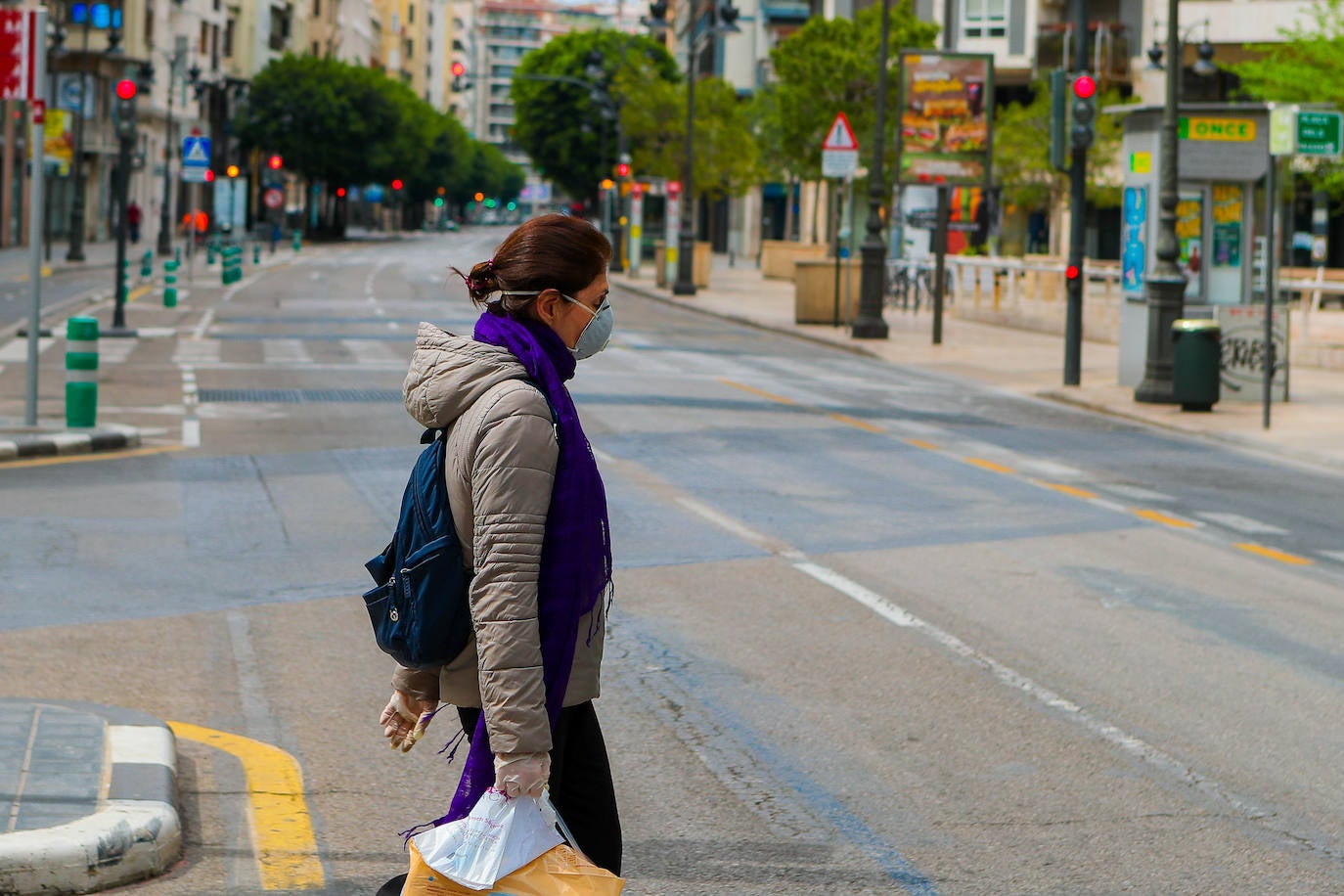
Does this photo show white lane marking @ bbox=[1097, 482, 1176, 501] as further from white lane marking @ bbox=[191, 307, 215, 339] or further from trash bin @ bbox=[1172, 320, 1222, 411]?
white lane marking @ bbox=[191, 307, 215, 339]

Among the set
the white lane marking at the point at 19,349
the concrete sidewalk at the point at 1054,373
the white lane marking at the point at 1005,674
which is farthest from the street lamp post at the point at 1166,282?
the white lane marking at the point at 19,349

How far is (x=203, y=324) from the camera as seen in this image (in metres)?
31.7

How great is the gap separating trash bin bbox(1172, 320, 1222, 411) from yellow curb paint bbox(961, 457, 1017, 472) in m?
4.86

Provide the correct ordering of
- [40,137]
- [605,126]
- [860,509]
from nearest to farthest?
[860,509]
[40,137]
[605,126]

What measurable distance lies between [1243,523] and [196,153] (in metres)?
32.2

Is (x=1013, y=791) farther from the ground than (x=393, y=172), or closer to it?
closer to it

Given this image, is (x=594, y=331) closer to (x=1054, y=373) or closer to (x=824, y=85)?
(x=1054, y=373)

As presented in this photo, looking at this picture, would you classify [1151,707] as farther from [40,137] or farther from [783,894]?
[40,137]

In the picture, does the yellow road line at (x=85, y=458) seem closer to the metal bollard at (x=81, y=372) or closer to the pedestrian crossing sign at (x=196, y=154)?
the metal bollard at (x=81, y=372)

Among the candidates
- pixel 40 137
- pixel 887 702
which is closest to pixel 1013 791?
pixel 887 702

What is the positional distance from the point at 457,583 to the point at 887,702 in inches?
153

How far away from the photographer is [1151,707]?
7281 millimetres

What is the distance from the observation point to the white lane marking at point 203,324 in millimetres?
29016

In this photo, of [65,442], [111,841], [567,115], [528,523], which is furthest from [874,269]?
[567,115]
